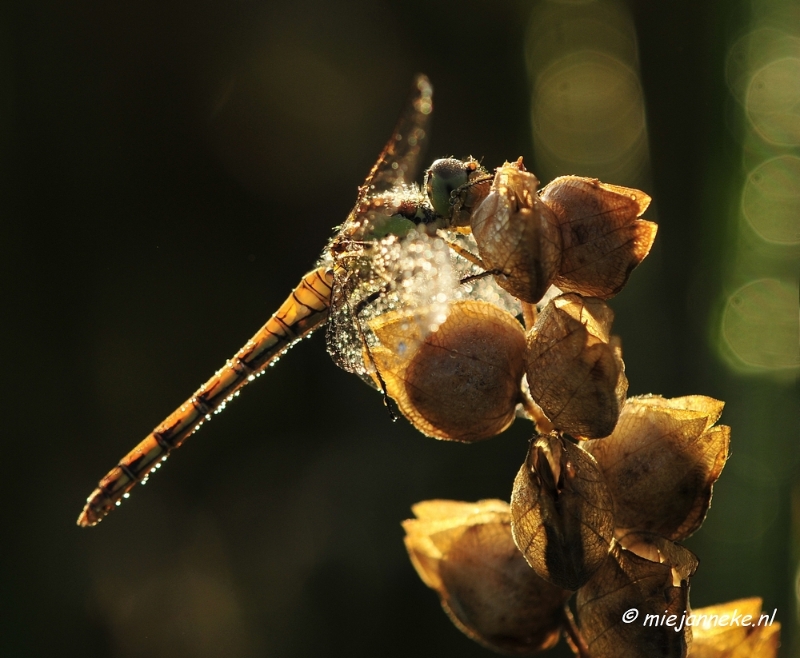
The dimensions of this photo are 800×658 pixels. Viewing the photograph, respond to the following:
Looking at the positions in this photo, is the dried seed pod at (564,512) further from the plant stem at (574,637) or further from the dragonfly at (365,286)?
the dragonfly at (365,286)

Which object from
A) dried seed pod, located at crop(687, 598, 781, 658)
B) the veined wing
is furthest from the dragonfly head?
dried seed pod, located at crop(687, 598, 781, 658)

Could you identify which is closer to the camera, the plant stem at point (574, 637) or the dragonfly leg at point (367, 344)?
the plant stem at point (574, 637)

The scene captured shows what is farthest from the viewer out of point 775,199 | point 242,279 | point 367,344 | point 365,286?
point 242,279

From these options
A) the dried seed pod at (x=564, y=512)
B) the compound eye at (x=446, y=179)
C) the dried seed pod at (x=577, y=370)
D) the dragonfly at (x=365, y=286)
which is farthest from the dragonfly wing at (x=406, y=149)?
the dried seed pod at (x=564, y=512)

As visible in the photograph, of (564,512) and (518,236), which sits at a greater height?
(518,236)

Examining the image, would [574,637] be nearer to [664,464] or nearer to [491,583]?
[491,583]

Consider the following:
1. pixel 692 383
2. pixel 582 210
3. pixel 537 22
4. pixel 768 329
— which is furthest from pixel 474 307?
pixel 537 22

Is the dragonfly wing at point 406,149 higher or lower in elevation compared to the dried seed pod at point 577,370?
higher

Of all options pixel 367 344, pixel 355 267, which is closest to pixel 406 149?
pixel 355 267
